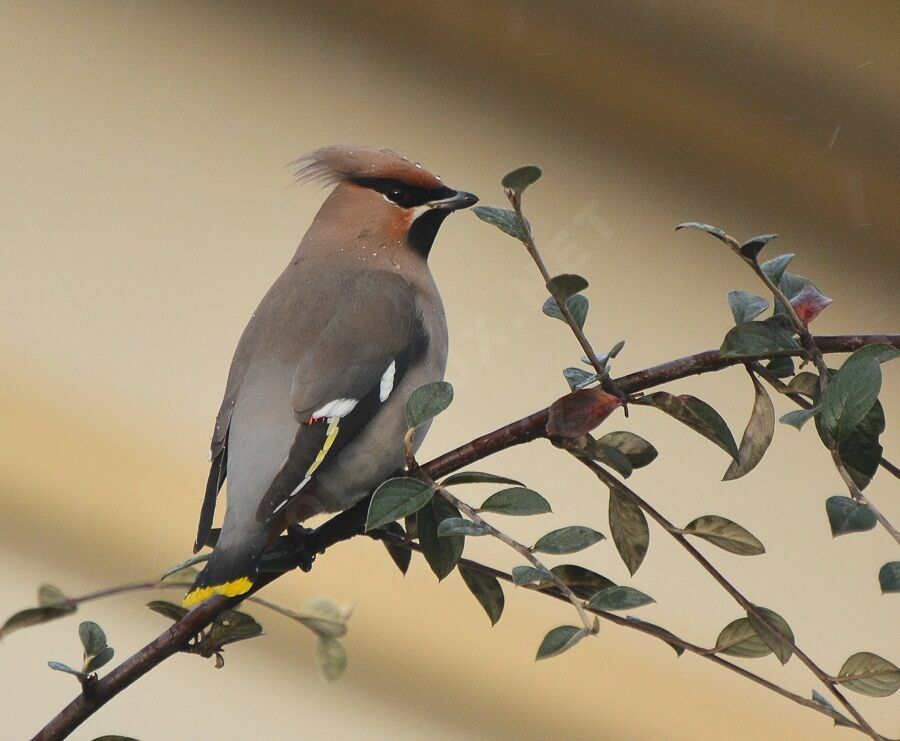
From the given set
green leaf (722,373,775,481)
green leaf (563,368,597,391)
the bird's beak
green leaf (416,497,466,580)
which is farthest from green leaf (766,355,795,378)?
the bird's beak

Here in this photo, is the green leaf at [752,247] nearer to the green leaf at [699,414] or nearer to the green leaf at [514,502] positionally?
the green leaf at [699,414]

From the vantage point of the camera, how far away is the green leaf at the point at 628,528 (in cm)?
79

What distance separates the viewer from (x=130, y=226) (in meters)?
1.97

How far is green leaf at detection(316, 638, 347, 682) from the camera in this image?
0.83 meters

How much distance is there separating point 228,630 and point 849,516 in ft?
1.30

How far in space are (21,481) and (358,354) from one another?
4.27 ft

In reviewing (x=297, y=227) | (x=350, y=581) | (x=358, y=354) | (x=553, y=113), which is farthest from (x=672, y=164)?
(x=358, y=354)

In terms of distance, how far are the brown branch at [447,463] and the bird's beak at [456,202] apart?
0.32 m

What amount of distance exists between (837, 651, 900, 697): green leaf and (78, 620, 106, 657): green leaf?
1.51 feet

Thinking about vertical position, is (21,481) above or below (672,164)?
below

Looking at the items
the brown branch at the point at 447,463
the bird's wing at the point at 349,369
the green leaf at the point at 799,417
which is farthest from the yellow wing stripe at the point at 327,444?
the green leaf at the point at 799,417

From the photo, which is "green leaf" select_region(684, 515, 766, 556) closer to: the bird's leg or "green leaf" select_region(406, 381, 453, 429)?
"green leaf" select_region(406, 381, 453, 429)

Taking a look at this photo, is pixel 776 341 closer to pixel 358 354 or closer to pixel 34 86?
pixel 358 354

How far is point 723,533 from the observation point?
770mm
